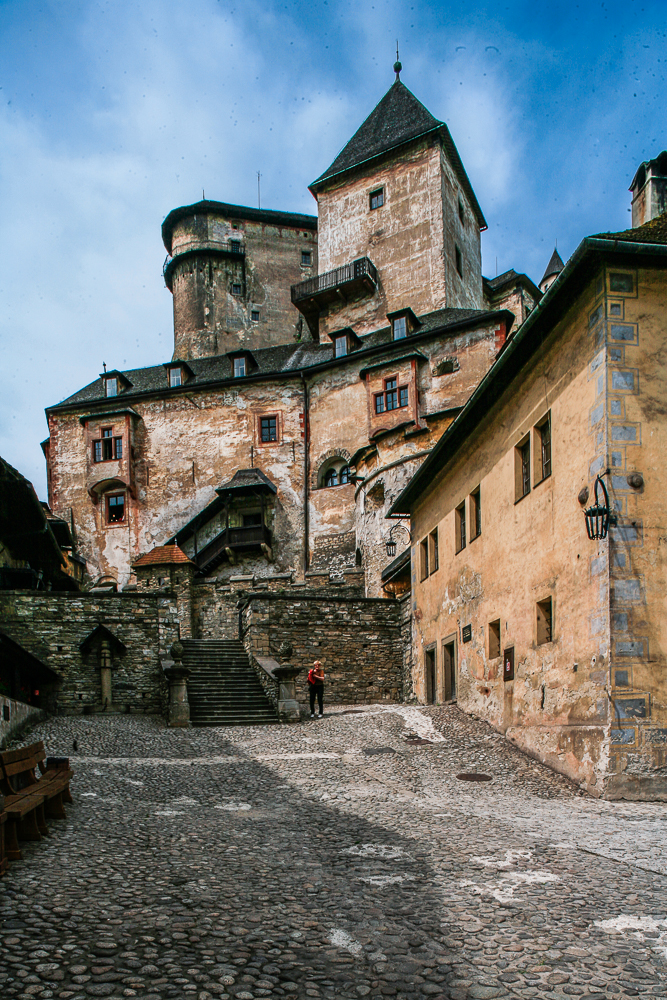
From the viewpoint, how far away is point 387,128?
4831cm

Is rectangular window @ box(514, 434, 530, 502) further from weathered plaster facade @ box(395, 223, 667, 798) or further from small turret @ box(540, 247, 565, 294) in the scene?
small turret @ box(540, 247, 565, 294)

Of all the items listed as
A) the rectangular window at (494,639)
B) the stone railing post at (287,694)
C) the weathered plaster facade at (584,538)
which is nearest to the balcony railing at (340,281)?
the stone railing post at (287,694)

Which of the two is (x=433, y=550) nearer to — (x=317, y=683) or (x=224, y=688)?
(x=317, y=683)

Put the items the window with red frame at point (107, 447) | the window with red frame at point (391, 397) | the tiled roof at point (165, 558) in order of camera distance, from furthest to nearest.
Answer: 1. the window with red frame at point (107, 447)
2. the window with red frame at point (391, 397)
3. the tiled roof at point (165, 558)

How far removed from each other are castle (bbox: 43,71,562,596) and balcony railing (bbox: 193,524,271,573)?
0.09 metres

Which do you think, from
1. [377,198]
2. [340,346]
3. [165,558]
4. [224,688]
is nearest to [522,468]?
[224,688]

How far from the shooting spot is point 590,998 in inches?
156

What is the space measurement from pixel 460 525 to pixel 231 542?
24.5 metres

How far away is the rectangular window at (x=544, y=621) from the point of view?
12328 millimetres

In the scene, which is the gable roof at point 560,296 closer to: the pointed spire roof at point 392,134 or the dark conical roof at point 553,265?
the pointed spire roof at point 392,134

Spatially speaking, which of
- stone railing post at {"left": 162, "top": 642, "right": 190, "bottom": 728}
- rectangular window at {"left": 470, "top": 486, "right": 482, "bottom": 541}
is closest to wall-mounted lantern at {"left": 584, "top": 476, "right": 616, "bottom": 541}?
rectangular window at {"left": 470, "top": 486, "right": 482, "bottom": 541}

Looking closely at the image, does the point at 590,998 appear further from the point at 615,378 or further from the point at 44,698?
the point at 44,698

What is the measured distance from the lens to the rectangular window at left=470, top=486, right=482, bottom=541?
1619 cm

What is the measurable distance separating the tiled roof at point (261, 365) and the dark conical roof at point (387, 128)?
35.2 feet
